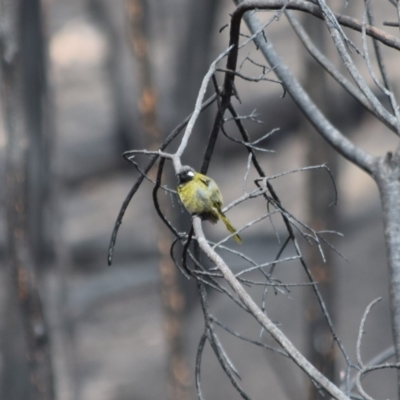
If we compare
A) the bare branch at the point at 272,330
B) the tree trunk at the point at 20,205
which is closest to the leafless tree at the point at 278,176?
the bare branch at the point at 272,330

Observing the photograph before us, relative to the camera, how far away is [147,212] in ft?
53.0

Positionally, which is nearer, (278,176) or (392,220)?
(278,176)

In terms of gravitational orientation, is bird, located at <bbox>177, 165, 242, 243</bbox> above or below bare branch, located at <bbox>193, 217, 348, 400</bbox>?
above

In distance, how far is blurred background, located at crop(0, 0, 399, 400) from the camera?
32.0ft

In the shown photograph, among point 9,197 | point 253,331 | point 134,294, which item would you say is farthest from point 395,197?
point 134,294

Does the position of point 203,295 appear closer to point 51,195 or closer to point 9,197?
point 9,197

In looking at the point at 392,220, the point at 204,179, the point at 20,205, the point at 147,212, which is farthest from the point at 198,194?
the point at 147,212

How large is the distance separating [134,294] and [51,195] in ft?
11.6

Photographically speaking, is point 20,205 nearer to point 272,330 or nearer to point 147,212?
point 272,330

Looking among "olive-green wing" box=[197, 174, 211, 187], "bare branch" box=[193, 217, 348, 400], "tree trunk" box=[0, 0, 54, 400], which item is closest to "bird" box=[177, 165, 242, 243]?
"olive-green wing" box=[197, 174, 211, 187]

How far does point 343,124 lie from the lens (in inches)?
616

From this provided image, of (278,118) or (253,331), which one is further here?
(278,118)

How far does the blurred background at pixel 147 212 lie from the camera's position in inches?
384

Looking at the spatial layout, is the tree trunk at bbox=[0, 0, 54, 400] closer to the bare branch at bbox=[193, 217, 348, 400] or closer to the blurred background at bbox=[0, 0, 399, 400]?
the blurred background at bbox=[0, 0, 399, 400]
